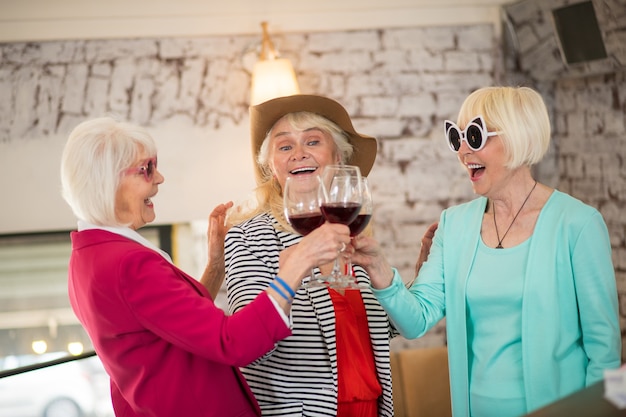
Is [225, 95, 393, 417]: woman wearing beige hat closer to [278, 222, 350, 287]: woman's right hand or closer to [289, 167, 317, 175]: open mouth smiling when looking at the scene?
[289, 167, 317, 175]: open mouth smiling

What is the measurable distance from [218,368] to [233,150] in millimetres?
2766

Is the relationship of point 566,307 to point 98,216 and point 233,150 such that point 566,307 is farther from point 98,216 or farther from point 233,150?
point 233,150

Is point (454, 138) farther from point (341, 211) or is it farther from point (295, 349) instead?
point (295, 349)

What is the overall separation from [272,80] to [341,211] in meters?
2.52

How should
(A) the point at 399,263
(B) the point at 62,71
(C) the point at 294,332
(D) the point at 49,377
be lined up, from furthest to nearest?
1. (A) the point at 399,263
2. (B) the point at 62,71
3. (D) the point at 49,377
4. (C) the point at 294,332

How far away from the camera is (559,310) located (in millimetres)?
1878

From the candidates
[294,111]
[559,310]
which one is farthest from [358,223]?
Result: [294,111]

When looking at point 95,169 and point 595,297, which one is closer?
point 95,169

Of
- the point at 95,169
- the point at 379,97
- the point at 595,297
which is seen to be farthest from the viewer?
the point at 379,97

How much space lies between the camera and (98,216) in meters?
1.72

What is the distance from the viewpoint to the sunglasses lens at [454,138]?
2057 millimetres

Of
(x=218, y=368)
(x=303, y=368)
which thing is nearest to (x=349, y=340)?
(x=303, y=368)

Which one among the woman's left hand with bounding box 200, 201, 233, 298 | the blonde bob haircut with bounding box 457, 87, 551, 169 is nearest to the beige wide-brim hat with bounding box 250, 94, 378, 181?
the woman's left hand with bounding box 200, 201, 233, 298

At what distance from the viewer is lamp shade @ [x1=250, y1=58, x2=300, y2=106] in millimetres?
4027
